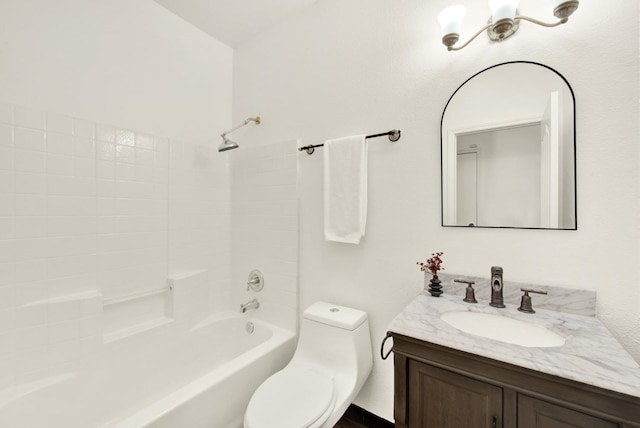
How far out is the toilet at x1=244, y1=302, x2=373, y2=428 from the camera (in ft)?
3.61

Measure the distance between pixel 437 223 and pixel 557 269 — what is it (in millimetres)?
501

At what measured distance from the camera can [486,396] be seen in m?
0.84

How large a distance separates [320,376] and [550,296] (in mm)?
1091

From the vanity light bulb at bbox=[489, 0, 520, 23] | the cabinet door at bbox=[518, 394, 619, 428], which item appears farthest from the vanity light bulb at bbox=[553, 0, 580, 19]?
the cabinet door at bbox=[518, 394, 619, 428]

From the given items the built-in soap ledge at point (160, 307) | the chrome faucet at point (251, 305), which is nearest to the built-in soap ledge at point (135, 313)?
the built-in soap ledge at point (160, 307)

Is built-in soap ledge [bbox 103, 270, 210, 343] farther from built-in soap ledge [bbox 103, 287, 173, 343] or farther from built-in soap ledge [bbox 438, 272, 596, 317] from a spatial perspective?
built-in soap ledge [bbox 438, 272, 596, 317]

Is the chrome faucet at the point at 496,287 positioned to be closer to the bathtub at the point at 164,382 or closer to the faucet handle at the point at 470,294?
the faucet handle at the point at 470,294

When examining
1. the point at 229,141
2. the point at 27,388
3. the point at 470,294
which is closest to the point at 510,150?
the point at 470,294

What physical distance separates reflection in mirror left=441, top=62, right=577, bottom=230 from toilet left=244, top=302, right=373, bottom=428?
2.60ft

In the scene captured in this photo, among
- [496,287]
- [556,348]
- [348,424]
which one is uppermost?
[496,287]

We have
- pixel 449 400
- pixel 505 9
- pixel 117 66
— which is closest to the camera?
pixel 449 400

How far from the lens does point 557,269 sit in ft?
3.67

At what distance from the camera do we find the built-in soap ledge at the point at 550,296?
1059 millimetres

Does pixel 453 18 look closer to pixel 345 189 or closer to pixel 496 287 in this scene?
pixel 345 189
